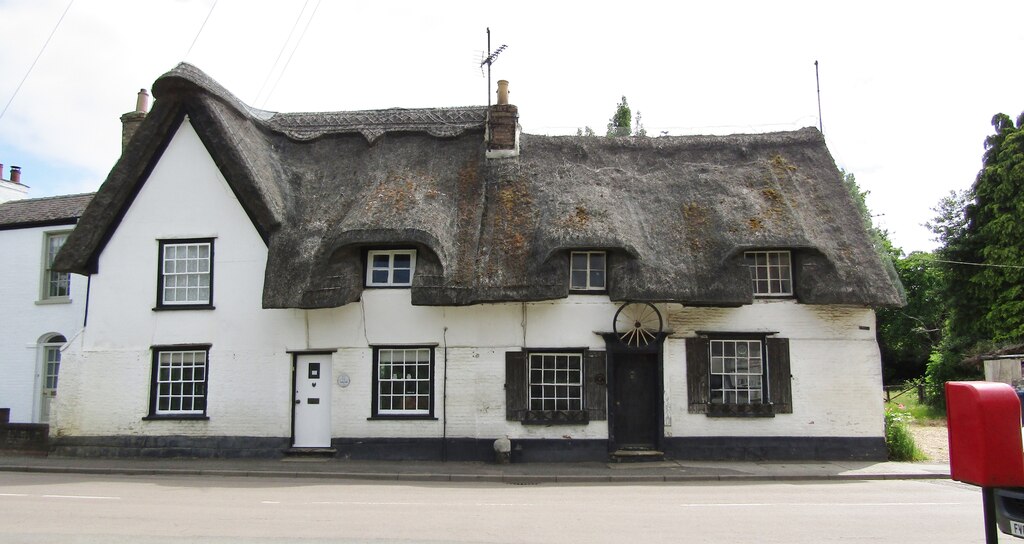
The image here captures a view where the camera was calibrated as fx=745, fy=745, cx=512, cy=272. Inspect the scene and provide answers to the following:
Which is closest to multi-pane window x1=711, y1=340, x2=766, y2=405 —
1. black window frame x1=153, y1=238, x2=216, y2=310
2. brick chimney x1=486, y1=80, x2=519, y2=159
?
brick chimney x1=486, y1=80, x2=519, y2=159

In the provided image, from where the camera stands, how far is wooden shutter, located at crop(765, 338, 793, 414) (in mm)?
16219

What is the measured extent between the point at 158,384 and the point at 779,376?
13943mm

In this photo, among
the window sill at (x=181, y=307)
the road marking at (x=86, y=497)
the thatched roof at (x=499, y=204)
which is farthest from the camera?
the window sill at (x=181, y=307)

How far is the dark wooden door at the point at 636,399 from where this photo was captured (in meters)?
16.2

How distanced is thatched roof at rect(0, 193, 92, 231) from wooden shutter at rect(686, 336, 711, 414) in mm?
16460

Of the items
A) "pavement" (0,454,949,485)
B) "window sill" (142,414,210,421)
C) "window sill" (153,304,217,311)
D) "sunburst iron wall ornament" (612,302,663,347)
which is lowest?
"pavement" (0,454,949,485)

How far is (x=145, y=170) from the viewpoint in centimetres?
1755

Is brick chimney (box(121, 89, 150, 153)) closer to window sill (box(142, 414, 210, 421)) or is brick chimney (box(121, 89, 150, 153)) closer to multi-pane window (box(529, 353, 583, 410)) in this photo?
window sill (box(142, 414, 210, 421))

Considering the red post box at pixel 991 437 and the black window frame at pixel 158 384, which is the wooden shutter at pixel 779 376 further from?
the black window frame at pixel 158 384

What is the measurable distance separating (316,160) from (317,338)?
Answer: 16.5 feet

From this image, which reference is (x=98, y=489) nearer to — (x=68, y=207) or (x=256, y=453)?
(x=256, y=453)

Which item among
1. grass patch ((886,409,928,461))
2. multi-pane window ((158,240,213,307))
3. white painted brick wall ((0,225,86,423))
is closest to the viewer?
grass patch ((886,409,928,461))

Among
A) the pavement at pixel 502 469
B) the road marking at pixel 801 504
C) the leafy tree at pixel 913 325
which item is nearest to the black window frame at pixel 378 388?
the pavement at pixel 502 469

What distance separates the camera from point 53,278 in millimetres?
20453
